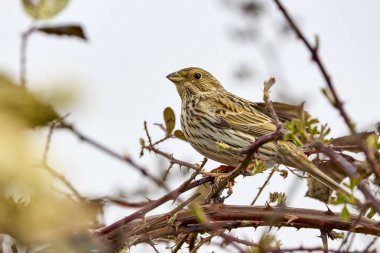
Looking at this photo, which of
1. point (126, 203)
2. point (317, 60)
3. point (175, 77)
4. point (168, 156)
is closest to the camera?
point (126, 203)

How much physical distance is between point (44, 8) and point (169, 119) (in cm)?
191

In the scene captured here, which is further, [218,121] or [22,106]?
Result: [218,121]

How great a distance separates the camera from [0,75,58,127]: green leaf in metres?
0.77

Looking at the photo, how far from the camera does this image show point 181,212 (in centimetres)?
254

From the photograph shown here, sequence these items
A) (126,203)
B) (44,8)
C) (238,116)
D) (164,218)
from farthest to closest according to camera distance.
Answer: (238,116), (164,218), (126,203), (44,8)

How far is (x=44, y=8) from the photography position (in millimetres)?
1105

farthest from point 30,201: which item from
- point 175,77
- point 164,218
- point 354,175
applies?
point 175,77

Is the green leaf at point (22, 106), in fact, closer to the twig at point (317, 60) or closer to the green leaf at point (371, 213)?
the twig at point (317, 60)

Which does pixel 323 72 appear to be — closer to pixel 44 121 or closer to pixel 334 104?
pixel 334 104

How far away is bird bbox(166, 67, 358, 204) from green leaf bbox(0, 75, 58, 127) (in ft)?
13.7

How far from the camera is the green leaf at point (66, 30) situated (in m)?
1.13

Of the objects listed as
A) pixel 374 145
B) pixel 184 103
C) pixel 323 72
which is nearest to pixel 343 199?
pixel 374 145

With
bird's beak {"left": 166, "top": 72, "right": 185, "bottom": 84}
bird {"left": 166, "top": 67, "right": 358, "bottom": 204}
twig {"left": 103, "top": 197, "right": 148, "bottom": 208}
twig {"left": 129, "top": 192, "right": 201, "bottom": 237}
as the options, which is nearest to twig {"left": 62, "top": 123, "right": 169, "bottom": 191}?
twig {"left": 103, "top": 197, "right": 148, "bottom": 208}

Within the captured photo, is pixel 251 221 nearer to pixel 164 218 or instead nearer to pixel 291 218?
pixel 291 218
